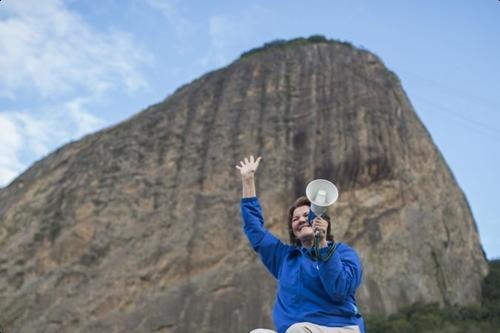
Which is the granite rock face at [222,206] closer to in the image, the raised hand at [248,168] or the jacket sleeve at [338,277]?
the raised hand at [248,168]

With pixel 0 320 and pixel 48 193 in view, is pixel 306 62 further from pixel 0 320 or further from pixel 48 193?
pixel 0 320

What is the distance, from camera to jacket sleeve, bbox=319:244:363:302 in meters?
3.88

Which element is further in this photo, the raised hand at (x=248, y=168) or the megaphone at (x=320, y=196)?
the raised hand at (x=248, y=168)

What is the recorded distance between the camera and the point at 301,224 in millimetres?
4297

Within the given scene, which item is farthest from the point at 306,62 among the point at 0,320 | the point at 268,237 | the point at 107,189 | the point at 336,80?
the point at 268,237

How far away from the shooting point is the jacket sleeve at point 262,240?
456 cm

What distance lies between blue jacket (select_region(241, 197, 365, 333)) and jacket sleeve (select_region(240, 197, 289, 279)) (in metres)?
0.16

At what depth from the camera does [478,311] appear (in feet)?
90.4

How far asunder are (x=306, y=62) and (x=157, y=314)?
613 inches

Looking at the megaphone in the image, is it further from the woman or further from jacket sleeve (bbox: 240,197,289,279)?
jacket sleeve (bbox: 240,197,289,279)

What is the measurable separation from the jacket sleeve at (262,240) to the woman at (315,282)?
1.8 inches

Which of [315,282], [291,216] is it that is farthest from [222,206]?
[315,282]

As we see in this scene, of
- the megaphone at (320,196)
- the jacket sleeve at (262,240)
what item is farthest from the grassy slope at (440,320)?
the megaphone at (320,196)

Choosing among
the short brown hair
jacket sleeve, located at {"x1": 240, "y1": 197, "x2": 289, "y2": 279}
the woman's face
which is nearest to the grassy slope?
jacket sleeve, located at {"x1": 240, "y1": 197, "x2": 289, "y2": 279}
